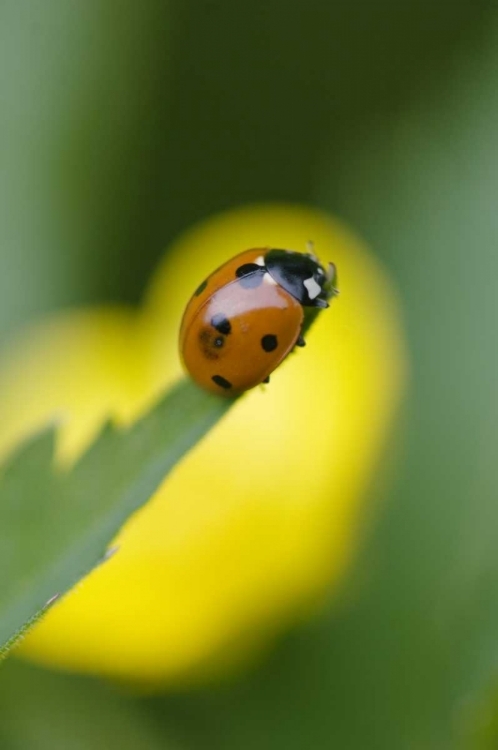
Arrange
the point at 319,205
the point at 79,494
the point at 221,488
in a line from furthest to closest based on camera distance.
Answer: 1. the point at 319,205
2. the point at 221,488
3. the point at 79,494

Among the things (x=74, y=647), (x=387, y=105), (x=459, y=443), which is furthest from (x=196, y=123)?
(x=74, y=647)

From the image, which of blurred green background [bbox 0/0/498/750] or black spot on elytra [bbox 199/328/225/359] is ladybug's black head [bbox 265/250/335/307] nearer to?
black spot on elytra [bbox 199/328/225/359]

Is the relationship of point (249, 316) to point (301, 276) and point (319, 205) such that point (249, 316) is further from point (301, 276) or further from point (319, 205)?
point (319, 205)

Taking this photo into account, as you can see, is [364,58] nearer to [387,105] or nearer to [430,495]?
[387,105]

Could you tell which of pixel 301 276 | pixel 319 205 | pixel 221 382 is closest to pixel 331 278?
pixel 301 276

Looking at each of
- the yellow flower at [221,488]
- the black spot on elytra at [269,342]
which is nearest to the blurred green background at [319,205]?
the yellow flower at [221,488]

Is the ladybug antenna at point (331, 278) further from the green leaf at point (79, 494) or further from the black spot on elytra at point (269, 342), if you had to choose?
the green leaf at point (79, 494)

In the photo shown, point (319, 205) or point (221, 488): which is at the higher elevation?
point (319, 205)
